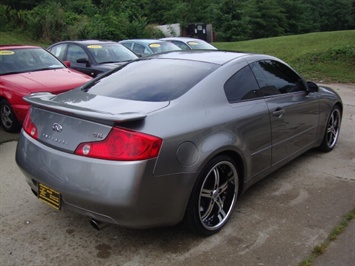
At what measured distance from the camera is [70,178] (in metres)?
2.70

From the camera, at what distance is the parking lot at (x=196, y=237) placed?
9.30ft

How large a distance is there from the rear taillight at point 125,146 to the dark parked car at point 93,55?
18.9ft

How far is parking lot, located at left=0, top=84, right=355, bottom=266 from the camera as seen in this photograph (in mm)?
2836

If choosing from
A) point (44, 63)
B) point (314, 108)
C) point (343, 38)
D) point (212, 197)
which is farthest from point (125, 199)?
point (343, 38)

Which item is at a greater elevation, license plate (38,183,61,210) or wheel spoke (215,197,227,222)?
license plate (38,183,61,210)

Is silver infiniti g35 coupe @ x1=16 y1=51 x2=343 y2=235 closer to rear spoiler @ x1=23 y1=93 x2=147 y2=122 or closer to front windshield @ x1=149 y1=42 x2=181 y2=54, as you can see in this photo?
rear spoiler @ x1=23 y1=93 x2=147 y2=122

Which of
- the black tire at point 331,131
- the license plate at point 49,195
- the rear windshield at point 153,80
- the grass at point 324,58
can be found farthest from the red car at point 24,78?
the grass at point 324,58

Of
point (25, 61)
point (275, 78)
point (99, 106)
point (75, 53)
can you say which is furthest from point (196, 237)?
point (75, 53)

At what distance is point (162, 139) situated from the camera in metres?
2.64

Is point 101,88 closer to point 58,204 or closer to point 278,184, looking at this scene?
point 58,204

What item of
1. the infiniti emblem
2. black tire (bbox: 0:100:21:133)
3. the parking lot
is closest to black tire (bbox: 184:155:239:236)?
the parking lot

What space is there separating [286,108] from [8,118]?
4377 millimetres

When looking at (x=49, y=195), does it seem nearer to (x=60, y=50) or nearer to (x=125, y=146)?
(x=125, y=146)

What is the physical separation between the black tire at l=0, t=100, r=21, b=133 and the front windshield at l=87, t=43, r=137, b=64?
2.84 metres
